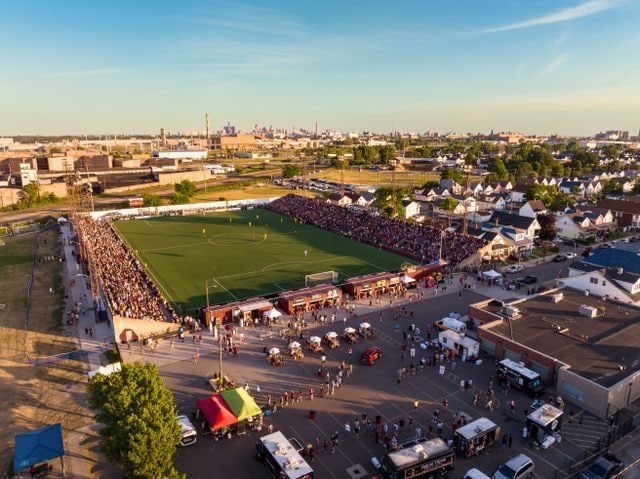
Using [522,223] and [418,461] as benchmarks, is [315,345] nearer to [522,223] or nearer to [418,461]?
[418,461]

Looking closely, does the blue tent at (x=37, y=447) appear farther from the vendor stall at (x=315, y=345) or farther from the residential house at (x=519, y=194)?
the residential house at (x=519, y=194)

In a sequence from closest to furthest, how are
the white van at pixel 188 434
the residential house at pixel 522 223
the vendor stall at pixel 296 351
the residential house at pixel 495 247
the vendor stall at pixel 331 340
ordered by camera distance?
1. the white van at pixel 188 434
2. the vendor stall at pixel 296 351
3. the vendor stall at pixel 331 340
4. the residential house at pixel 495 247
5. the residential house at pixel 522 223

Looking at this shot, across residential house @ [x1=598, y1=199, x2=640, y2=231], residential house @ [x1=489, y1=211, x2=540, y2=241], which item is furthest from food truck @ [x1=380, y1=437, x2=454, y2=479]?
residential house @ [x1=598, y1=199, x2=640, y2=231]

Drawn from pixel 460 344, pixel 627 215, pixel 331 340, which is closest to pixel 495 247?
pixel 460 344

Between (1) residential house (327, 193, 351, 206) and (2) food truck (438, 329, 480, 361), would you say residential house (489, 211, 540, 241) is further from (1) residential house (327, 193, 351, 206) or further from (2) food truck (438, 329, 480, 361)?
(2) food truck (438, 329, 480, 361)

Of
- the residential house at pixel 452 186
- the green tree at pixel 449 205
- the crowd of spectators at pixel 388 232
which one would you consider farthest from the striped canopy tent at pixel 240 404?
the residential house at pixel 452 186

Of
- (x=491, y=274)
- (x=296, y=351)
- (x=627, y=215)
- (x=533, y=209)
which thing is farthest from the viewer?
(x=533, y=209)
